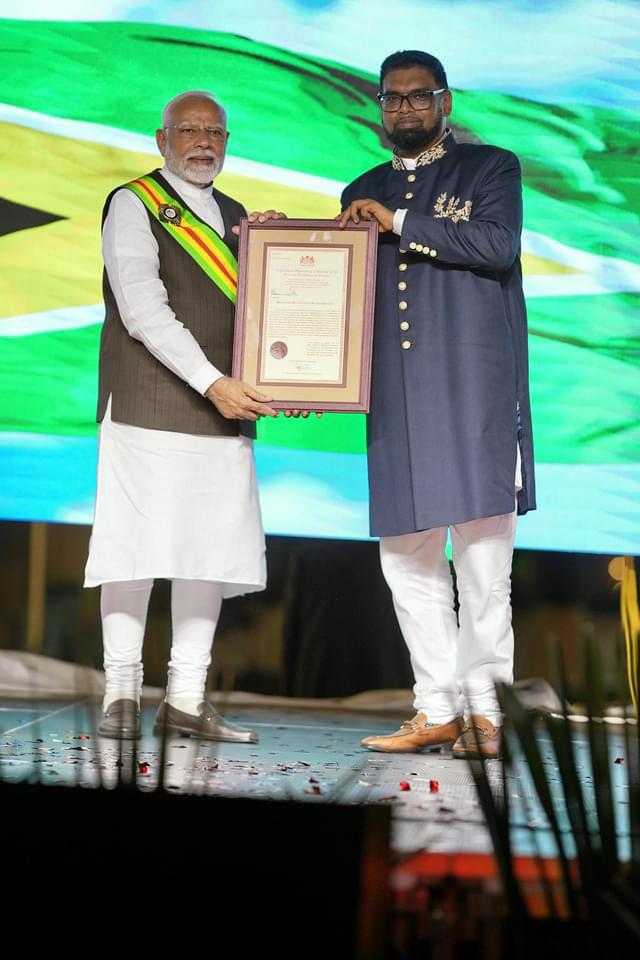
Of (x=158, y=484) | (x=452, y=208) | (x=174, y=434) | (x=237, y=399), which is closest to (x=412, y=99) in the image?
(x=452, y=208)

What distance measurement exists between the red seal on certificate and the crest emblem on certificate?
0.41m

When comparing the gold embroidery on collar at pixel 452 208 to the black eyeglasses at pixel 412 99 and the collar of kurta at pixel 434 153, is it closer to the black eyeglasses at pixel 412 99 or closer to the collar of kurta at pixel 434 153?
the collar of kurta at pixel 434 153

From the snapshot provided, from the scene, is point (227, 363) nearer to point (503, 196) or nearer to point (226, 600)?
point (503, 196)

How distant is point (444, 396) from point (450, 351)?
11 cm

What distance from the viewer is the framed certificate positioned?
3459 mm

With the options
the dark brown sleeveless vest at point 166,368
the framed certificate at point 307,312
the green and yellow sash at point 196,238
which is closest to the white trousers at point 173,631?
the dark brown sleeveless vest at point 166,368

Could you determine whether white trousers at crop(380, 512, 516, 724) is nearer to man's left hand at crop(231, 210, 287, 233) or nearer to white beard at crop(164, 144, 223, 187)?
man's left hand at crop(231, 210, 287, 233)

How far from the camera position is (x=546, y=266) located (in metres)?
4.39

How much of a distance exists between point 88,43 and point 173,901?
405 centimetres

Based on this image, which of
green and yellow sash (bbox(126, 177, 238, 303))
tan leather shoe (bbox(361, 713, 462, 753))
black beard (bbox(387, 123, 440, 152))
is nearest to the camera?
tan leather shoe (bbox(361, 713, 462, 753))

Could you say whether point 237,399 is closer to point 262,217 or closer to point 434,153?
point 262,217

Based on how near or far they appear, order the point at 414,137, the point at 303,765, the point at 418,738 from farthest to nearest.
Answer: the point at 414,137 < the point at 418,738 < the point at 303,765

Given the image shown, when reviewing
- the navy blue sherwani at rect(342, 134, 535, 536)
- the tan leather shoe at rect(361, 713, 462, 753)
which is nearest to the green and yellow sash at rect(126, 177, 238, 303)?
the navy blue sherwani at rect(342, 134, 535, 536)

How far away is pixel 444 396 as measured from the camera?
135 inches
